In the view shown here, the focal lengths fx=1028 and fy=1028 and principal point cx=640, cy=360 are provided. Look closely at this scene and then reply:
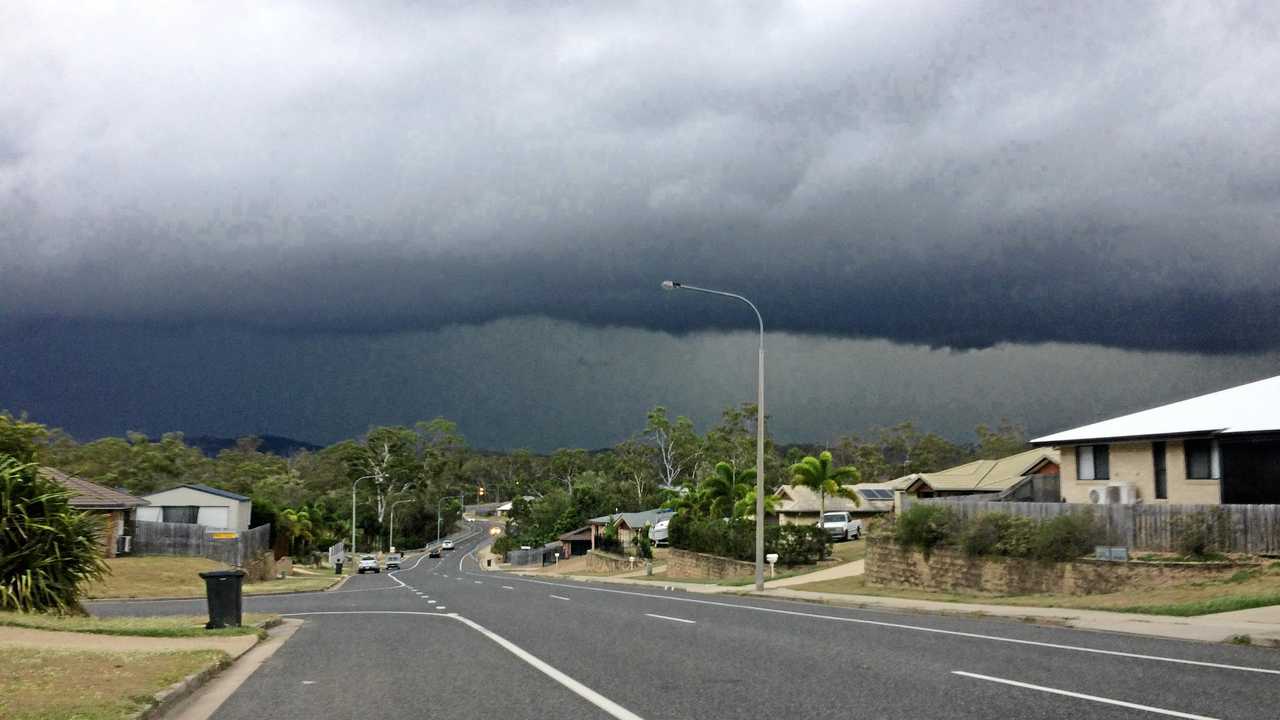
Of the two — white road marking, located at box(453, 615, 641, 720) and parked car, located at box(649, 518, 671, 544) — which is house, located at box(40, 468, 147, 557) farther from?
parked car, located at box(649, 518, 671, 544)

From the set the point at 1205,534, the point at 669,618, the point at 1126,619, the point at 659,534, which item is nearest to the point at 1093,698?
the point at 1126,619

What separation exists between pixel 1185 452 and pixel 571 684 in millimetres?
25651

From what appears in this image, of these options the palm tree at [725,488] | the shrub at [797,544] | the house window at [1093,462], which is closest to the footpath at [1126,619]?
the house window at [1093,462]


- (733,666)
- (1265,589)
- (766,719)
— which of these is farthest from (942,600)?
(766,719)

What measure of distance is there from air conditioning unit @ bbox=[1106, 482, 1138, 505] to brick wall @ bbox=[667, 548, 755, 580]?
17.8 metres

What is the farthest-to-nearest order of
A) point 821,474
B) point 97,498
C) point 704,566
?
point 821,474 → point 704,566 → point 97,498

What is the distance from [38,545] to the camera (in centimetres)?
2175

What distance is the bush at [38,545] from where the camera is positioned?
2122cm

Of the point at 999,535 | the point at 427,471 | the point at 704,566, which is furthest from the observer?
the point at 427,471

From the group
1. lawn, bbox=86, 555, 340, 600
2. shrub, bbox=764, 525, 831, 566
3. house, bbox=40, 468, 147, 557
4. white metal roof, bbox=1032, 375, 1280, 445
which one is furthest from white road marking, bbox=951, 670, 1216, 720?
house, bbox=40, 468, 147, 557

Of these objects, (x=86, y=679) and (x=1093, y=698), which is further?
(x=86, y=679)

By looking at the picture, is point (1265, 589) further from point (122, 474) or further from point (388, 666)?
point (122, 474)

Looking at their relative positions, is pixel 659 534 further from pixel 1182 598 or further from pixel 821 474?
pixel 1182 598

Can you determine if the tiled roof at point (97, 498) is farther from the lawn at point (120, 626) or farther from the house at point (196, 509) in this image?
the lawn at point (120, 626)
